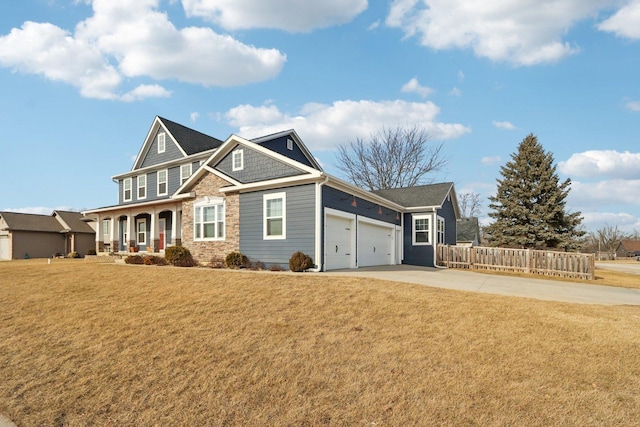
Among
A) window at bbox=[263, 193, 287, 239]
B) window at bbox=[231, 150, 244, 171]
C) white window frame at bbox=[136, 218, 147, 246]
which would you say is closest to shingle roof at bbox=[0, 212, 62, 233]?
white window frame at bbox=[136, 218, 147, 246]

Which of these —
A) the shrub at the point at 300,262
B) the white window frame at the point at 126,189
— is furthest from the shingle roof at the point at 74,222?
the shrub at the point at 300,262

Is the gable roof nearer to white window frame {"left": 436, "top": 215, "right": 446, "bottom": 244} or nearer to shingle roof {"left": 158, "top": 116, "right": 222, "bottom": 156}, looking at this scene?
white window frame {"left": 436, "top": 215, "right": 446, "bottom": 244}

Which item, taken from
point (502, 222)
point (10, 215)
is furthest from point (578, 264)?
point (10, 215)

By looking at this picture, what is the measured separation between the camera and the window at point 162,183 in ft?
82.9

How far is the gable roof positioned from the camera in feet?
70.7

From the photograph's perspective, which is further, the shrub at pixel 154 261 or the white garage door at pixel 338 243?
the shrub at pixel 154 261

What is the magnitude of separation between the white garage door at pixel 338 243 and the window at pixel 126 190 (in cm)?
1980

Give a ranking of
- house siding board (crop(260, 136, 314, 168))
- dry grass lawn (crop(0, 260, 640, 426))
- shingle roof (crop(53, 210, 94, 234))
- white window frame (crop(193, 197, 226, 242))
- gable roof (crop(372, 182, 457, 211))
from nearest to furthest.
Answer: dry grass lawn (crop(0, 260, 640, 426)) → white window frame (crop(193, 197, 226, 242)) → house siding board (crop(260, 136, 314, 168)) → gable roof (crop(372, 182, 457, 211)) → shingle roof (crop(53, 210, 94, 234))

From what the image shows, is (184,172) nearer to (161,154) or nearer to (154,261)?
(161,154)

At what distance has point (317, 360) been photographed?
5.35 m

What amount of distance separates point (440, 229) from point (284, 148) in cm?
1056

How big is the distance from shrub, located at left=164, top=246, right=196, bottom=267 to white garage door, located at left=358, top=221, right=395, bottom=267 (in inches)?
308

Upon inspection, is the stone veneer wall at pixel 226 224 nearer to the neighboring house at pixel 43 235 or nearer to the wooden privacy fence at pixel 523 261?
the wooden privacy fence at pixel 523 261

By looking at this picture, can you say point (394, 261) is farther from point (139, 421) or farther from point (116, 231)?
point (116, 231)
